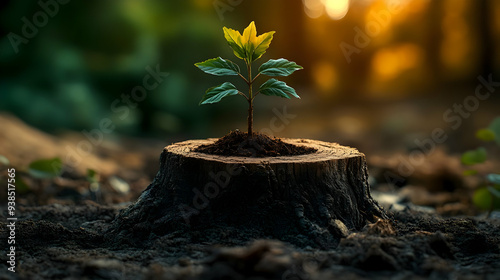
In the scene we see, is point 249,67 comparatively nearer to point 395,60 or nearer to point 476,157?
point 476,157

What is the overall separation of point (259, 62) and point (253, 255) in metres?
6.86

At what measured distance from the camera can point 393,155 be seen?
6.45m

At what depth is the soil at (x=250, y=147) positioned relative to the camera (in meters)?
2.36

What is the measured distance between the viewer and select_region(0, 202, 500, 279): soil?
159 centimetres

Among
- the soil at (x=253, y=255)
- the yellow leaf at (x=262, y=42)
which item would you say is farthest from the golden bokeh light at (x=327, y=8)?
the soil at (x=253, y=255)

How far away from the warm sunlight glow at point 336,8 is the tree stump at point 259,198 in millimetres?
7064

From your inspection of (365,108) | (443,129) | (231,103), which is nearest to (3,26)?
(231,103)

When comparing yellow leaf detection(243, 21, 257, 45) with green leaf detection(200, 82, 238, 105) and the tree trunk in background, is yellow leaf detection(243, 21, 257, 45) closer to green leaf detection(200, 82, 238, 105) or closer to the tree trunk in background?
green leaf detection(200, 82, 238, 105)

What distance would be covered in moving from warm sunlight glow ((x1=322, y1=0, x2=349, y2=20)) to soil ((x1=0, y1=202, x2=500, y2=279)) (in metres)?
6.98

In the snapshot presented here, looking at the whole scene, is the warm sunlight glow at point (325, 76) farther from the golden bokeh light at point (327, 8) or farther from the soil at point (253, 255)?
the soil at point (253, 255)

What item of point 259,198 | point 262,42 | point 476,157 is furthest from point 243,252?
point 476,157

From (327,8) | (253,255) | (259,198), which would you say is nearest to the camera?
(253,255)

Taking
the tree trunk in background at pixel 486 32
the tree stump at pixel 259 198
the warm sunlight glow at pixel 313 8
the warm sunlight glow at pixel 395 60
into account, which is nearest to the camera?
the tree stump at pixel 259 198

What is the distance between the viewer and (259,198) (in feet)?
7.11
